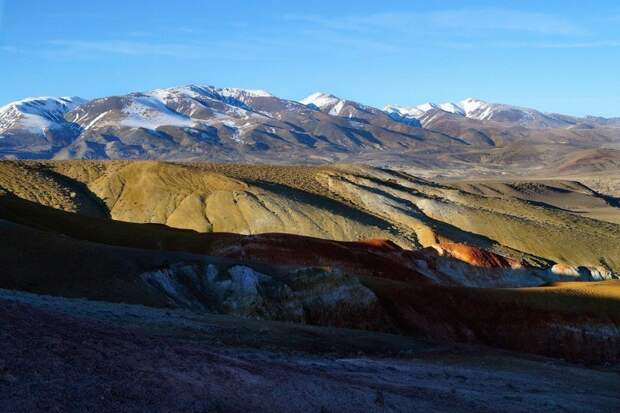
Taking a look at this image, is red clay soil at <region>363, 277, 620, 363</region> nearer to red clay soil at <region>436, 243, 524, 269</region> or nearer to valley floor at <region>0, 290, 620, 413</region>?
valley floor at <region>0, 290, 620, 413</region>

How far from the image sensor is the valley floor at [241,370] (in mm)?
12609

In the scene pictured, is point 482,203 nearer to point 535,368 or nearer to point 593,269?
point 593,269

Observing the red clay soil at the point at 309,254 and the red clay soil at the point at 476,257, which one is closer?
the red clay soil at the point at 309,254

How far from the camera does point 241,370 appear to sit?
1598 centimetres

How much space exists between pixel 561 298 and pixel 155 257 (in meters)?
25.4

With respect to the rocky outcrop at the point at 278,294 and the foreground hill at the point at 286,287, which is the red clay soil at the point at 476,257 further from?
the rocky outcrop at the point at 278,294

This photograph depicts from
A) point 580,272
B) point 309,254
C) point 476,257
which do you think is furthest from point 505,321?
point 580,272

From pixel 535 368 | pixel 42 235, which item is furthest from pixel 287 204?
pixel 535 368

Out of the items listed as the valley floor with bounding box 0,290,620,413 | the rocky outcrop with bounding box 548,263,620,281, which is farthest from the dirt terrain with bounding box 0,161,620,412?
the rocky outcrop with bounding box 548,263,620,281

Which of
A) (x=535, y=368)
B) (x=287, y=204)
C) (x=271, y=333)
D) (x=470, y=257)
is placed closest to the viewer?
(x=271, y=333)

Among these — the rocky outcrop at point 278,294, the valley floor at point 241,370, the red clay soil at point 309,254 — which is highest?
the valley floor at point 241,370

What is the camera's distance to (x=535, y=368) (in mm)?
29219

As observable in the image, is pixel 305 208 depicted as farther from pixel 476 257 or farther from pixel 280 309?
pixel 280 309

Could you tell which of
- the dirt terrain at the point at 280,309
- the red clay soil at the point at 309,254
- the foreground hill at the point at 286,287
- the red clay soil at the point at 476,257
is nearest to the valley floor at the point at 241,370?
the dirt terrain at the point at 280,309
